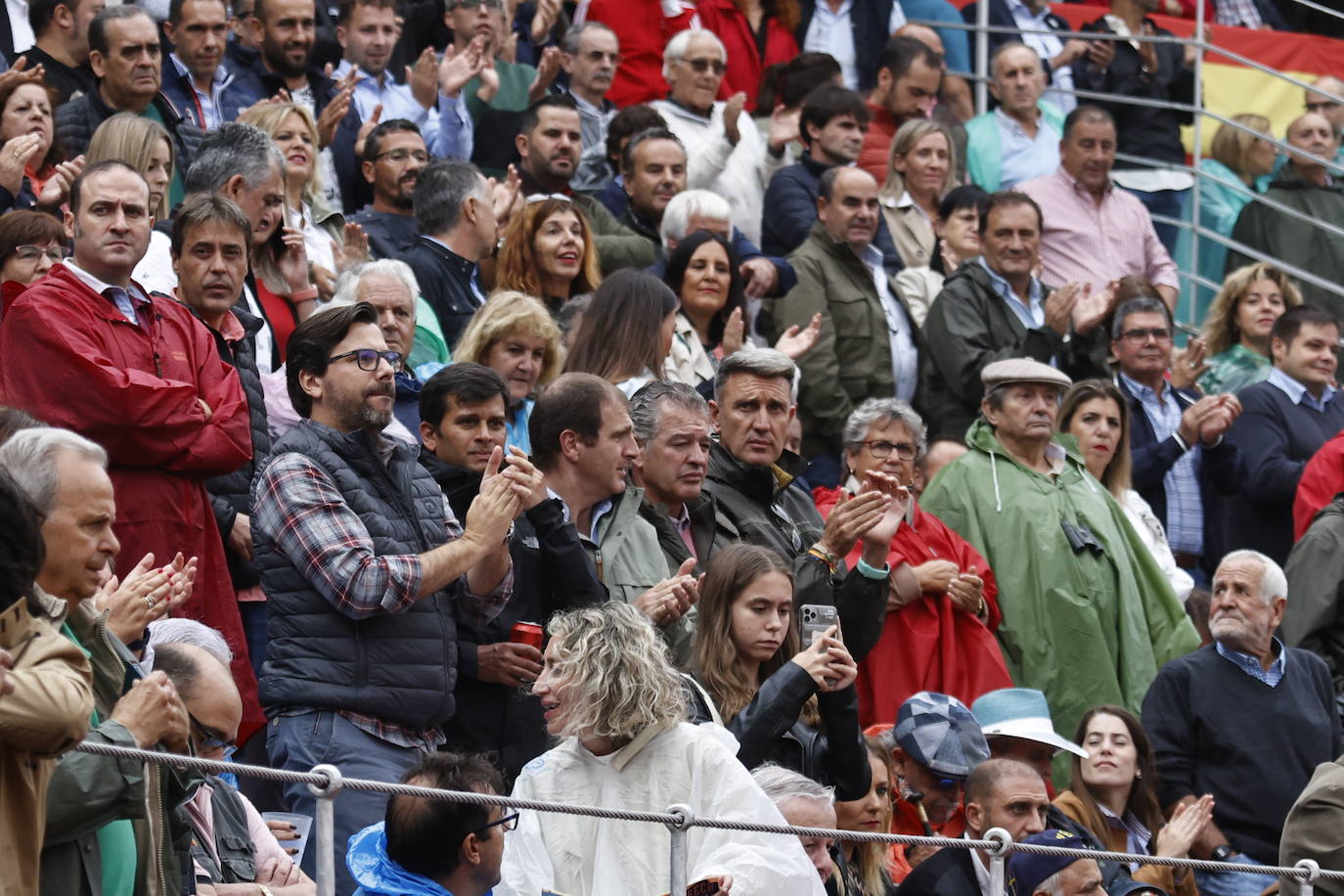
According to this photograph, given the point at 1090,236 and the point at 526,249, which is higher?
the point at 526,249

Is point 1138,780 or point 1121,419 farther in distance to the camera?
point 1121,419

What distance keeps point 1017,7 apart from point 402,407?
25.1 feet

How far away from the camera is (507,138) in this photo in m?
11.0

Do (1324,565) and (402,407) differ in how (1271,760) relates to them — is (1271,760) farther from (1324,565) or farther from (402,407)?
(402,407)

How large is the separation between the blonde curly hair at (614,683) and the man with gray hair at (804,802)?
416mm

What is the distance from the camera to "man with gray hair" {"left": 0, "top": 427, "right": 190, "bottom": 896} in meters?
4.27

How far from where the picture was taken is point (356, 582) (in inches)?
225

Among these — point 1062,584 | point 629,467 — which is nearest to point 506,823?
point 629,467

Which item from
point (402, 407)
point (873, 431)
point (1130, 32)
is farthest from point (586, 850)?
point (1130, 32)

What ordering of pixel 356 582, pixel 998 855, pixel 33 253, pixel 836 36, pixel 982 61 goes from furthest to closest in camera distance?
pixel 982 61 < pixel 836 36 < pixel 33 253 < pixel 356 582 < pixel 998 855

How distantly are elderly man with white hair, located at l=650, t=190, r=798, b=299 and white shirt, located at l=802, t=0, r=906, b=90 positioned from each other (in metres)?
3.71

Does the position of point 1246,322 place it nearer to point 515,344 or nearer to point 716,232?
point 716,232

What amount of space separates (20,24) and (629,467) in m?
Result: 4.22

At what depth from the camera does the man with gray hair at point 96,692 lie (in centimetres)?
427
